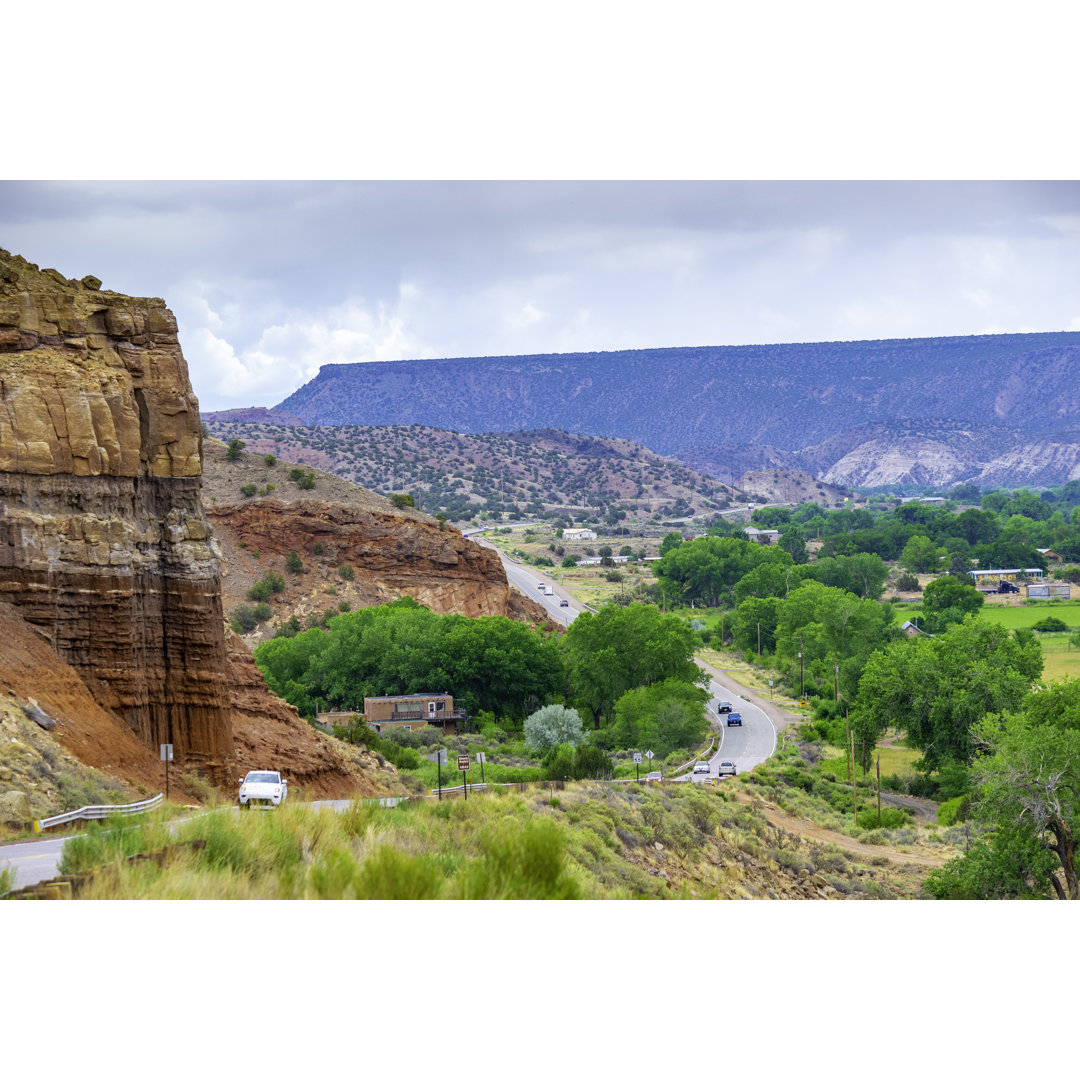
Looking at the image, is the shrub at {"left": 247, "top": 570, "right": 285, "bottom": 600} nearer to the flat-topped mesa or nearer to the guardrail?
the flat-topped mesa

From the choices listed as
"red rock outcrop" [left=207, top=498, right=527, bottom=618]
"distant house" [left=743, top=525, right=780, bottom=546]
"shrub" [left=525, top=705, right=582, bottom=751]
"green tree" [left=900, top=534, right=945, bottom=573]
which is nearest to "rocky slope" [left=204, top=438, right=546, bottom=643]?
"red rock outcrop" [left=207, top=498, right=527, bottom=618]

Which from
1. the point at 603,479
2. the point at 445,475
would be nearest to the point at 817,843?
the point at 445,475

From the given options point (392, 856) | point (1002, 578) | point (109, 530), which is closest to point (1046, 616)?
point (1002, 578)

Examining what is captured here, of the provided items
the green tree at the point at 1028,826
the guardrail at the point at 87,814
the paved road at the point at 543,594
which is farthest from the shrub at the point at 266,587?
the guardrail at the point at 87,814

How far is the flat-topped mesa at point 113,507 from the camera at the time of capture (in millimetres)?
20234

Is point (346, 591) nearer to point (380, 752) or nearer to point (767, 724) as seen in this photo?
point (767, 724)

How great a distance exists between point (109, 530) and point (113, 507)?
0.46 meters

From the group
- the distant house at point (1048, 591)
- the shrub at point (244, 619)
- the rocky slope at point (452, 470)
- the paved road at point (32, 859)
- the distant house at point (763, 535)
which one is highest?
the rocky slope at point (452, 470)

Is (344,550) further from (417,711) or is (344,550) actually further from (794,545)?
(794,545)

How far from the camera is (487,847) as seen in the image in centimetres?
1222

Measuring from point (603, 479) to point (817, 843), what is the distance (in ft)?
550

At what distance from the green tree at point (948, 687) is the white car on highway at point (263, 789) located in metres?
24.9

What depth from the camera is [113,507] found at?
2130 cm

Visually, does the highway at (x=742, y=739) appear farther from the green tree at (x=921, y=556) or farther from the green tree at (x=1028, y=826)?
the green tree at (x=921, y=556)
